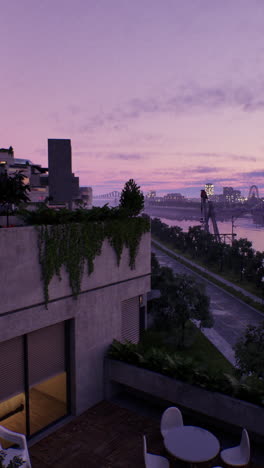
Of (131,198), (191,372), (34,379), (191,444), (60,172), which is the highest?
(60,172)

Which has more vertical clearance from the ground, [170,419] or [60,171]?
[60,171]

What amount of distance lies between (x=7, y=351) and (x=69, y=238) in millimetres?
2929

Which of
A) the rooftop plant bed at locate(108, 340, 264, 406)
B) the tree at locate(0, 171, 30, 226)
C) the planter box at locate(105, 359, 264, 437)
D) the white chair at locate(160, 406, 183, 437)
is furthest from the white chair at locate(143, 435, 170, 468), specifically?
the tree at locate(0, 171, 30, 226)

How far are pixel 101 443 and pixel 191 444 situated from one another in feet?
7.65

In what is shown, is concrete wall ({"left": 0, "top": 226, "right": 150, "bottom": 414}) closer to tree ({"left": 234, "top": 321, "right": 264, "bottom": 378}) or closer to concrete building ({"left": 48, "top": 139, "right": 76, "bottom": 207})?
concrete building ({"left": 48, "top": 139, "right": 76, "bottom": 207})

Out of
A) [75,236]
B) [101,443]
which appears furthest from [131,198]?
[101,443]

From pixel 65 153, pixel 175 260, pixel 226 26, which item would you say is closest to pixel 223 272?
pixel 175 260

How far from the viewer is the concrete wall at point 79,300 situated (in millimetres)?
7285

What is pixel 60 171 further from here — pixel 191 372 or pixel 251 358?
pixel 251 358

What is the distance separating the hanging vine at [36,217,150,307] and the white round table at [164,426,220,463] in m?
3.94

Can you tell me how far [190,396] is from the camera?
8.09m

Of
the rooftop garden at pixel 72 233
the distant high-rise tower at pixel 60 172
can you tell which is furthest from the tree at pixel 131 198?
the distant high-rise tower at pixel 60 172

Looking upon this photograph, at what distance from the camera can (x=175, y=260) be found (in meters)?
55.1

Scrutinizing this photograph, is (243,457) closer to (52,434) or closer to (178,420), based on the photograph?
(178,420)
